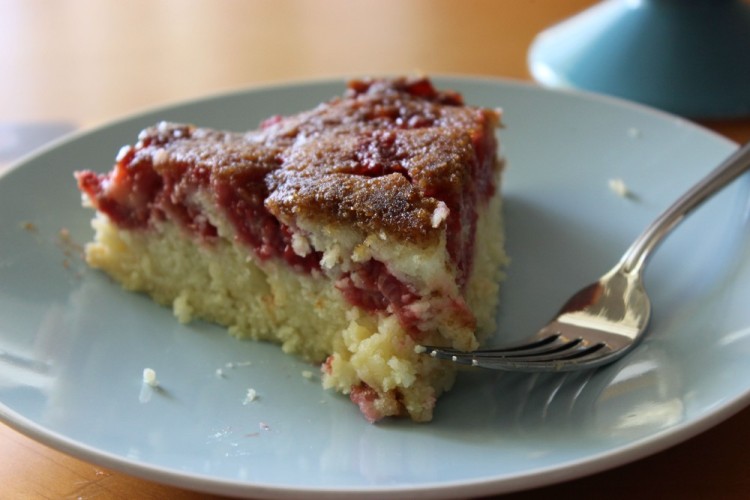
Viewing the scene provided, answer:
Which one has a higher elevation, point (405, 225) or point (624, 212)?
point (405, 225)

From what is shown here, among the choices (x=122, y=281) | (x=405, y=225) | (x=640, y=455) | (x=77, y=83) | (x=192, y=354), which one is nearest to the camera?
(x=640, y=455)

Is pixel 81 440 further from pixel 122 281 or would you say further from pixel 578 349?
pixel 578 349

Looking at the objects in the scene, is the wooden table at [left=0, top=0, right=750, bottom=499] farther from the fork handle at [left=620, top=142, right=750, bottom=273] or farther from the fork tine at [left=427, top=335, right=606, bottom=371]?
the fork tine at [left=427, top=335, right=606, bottom=371]

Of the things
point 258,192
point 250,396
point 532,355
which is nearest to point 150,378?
point 250,396

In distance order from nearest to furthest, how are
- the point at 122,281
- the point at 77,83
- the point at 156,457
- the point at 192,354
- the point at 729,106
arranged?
the point at 156,457
the point at 192,354
the point at 122,281
the point at 729,106
the point at 77,83

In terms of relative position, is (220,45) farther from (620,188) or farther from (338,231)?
(338,231)

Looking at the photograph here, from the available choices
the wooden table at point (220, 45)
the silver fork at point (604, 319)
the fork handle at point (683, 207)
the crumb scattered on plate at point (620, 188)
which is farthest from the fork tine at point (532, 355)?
the wooden table at point (220, 45)

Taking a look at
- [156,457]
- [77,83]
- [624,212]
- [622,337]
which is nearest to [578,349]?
[622,337]
